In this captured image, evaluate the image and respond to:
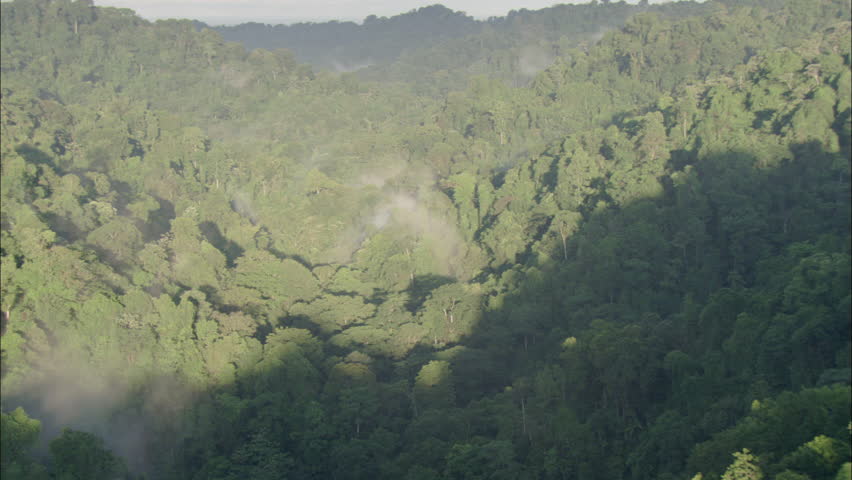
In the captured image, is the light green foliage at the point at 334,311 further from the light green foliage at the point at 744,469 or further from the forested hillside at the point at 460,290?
the light green foliage at the point at 744,469

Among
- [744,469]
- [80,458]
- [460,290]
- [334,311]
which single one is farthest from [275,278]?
[744,469]

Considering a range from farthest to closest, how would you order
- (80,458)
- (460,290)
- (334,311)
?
1. (334,311)
2. (460,290)
3. (80,458)

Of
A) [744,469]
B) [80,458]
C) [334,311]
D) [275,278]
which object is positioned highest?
[275,278]

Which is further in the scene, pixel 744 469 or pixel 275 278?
pixel 275 278

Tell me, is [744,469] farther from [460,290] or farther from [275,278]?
[275,278]

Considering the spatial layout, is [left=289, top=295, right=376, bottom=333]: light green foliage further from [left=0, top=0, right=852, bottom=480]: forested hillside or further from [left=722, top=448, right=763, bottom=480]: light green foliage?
[left=722, top=448, right=763, bottom=480]: light green foliage

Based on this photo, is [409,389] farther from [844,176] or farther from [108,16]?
[108,16]

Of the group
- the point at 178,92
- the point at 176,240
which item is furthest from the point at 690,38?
the point at 178,92

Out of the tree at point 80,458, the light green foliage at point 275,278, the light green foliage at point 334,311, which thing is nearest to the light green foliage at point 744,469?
the tree at point 80,458

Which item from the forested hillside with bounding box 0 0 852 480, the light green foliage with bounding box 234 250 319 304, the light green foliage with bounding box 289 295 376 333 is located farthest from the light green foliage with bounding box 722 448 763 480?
the light green foliage with bounding box 234 250 319 304
